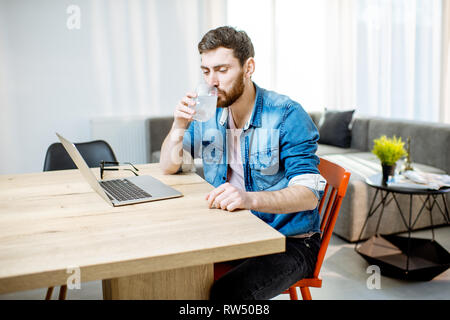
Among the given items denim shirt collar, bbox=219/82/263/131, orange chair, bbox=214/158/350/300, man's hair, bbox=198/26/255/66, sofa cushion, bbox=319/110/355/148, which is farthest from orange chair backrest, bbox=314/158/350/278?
sofa cushion, bbox=319/110/355/148

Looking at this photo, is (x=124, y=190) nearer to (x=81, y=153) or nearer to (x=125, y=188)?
(x=125, y=188)

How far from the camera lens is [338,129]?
13.1 feet

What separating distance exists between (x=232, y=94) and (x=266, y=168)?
29 cm

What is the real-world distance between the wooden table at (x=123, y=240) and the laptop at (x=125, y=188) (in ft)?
0.11

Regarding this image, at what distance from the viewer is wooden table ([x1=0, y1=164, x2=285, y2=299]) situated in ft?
2.60

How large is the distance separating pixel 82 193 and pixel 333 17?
4.32 meters

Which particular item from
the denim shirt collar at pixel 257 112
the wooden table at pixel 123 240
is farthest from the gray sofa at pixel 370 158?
the wooden table at pixel 123 240

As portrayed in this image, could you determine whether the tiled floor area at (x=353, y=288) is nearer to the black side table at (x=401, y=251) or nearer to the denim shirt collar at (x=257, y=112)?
the black side table at (x=401, y=251)

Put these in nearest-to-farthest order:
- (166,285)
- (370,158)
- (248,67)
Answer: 1. (166,285)
2. (248,67)
3. (370,158)

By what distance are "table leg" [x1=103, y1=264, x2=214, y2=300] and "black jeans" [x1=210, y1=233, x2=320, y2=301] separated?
0.14 ft

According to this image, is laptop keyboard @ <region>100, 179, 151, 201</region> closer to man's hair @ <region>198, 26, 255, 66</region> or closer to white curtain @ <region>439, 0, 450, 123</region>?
man's hair @ <region>198, 26, 255, 66</region>

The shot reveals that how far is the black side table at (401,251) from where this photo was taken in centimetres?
219

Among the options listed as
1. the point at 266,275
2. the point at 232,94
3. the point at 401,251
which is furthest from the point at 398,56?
the point at 266,275

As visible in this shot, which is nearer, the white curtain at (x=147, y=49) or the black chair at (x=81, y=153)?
the black chair at (x=81, y=153)
